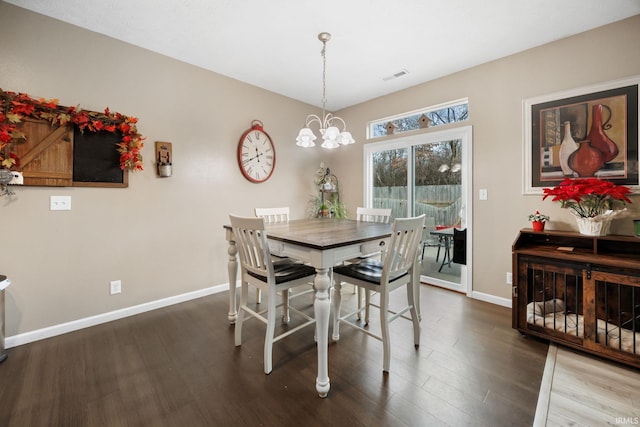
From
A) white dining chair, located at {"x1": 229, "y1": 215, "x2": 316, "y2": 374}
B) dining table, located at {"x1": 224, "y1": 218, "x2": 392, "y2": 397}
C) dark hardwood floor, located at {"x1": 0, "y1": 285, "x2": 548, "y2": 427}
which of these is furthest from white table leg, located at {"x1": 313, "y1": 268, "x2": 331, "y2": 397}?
white dining chair, located at {"x1": 229, "y1": 215, "x2": 316, "y2": 374}

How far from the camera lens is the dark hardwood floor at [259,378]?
4.87 feet

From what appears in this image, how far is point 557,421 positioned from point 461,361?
1.89 feet

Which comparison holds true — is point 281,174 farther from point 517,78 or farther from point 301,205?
point 517,78

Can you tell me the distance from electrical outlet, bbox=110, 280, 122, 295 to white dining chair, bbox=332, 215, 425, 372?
7.09 ft

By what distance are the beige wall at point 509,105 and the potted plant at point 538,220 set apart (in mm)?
77

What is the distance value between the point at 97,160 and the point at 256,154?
175cm

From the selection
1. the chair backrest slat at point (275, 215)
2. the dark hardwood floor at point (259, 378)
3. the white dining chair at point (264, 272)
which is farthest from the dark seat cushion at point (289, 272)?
the chair backrest slat at point (275, 215)

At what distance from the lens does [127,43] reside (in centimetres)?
268

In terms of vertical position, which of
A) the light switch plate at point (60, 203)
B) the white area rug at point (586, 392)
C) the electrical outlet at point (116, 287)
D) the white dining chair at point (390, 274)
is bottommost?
the white area rug at point (586, 392)

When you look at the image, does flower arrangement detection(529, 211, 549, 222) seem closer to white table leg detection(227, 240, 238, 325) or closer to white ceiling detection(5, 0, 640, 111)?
white ceiling detection(5, 0, 640, 111)

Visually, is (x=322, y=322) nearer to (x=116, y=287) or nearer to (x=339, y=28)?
(x=116, y=287)

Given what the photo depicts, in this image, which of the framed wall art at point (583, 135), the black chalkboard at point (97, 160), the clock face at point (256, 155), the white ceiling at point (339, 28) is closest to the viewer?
the white ceiling at point (339, 28)

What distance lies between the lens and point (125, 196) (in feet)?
8.84

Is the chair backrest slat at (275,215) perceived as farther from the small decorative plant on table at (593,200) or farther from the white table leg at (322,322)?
the small decorative plant on table at (593,200)
